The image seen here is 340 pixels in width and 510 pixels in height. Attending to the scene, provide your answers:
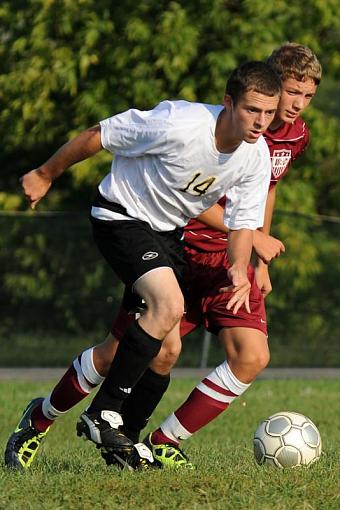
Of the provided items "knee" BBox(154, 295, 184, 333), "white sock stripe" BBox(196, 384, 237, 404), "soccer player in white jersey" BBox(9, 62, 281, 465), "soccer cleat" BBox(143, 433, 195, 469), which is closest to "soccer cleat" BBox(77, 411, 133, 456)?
"soccer player in white jersey" BBox(9, 62, 281, 465)

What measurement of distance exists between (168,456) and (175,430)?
19 centimetres

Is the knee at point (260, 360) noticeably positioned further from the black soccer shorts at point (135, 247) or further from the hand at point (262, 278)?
the hand at point (262, 278)

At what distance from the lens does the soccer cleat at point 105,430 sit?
6504 mm

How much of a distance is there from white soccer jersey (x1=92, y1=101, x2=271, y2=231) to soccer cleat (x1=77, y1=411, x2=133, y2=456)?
42.0 inches

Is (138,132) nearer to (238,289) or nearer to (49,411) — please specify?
(238,289)

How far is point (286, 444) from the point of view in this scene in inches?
276

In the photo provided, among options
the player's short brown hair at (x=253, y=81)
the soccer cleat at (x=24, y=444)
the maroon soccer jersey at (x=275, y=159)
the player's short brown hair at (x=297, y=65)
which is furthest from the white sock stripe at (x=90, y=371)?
the player's short brown hair at (x=297, y=65)

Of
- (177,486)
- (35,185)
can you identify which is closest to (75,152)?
(35,185)

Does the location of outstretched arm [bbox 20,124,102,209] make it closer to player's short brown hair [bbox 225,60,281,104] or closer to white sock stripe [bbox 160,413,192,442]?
player's short brown hair [bbox 225,60,281,104]

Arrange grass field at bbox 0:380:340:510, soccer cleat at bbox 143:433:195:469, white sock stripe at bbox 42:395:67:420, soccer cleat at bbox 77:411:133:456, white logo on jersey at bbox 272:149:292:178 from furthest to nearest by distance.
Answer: white logo on jersey at bbox 272:149:292:178
white sock stripe at bbox 42:395:67:420
soccer cleat at bbox 143:433:195:469
soccer cleat at bbox 77:411:133:456
grass field at bbox 0:380:340:510

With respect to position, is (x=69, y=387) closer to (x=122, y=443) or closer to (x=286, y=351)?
(x=122, y=443)

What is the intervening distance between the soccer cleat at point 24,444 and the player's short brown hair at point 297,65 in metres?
2.43

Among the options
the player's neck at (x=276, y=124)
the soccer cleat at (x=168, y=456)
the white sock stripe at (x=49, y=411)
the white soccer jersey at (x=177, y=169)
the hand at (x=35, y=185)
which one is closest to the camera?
the white soccer jersey at (x=177, y=169)

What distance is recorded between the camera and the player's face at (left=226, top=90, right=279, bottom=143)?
6527 mm
